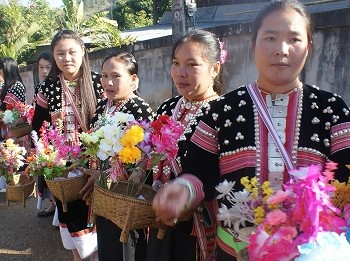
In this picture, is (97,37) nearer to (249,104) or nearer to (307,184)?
(249,104)

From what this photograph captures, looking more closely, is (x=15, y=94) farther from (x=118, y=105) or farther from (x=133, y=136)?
(x=133, y=136)

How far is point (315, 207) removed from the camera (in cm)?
95

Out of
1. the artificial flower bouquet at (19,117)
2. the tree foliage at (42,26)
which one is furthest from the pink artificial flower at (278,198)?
the tree foliage at (42,26)

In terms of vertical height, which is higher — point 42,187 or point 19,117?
point 19,117

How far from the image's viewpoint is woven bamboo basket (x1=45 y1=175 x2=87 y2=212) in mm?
2619

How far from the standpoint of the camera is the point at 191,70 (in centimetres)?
221

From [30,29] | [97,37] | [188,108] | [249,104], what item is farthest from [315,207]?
[30,29]

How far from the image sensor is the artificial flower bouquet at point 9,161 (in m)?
4.03

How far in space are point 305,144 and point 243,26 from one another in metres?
5.05

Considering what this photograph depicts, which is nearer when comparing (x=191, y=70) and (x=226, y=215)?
(x=226, y=215)

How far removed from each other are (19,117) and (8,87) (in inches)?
40.5

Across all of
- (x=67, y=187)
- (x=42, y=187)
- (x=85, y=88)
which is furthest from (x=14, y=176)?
(x=67, y=187)

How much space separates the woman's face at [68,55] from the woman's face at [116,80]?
Result: 1.69 feet

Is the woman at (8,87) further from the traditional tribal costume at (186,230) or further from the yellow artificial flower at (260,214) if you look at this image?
the yellow artificial flower at (260,214)
